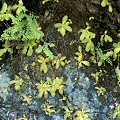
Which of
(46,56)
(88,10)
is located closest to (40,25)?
(46,56)

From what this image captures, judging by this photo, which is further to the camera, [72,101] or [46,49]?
[72,101]

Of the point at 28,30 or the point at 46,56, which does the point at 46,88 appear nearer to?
the point at 46,56

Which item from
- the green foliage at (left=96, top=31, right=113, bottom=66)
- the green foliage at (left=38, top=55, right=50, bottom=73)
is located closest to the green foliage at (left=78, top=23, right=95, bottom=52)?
the green foliage at (left=96, top=31, right=113, bottom=66)

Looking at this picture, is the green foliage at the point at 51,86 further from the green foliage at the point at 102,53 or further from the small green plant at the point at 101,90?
the green foliage at the point at 102,53

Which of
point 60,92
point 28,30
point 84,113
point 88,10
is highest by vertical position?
point 88,10

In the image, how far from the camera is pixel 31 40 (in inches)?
148

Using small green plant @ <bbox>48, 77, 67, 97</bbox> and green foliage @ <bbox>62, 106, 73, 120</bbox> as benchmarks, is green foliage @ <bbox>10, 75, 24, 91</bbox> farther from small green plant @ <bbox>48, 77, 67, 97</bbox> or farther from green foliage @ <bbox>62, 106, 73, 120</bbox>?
green foliage @ <bbox>62, 106, 73, 120</bbox>

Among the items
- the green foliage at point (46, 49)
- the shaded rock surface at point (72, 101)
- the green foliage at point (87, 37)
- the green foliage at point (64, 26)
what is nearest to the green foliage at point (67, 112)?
the shaded rock surface at point (72, 101)

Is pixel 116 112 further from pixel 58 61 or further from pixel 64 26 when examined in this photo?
pixel 64 26

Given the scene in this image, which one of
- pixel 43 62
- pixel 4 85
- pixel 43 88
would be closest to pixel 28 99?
pixel 43 88

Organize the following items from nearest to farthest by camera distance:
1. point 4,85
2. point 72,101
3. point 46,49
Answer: point 46,49
point 72,101
point 4,85

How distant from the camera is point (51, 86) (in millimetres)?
3664

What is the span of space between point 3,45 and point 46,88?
83 centimetres

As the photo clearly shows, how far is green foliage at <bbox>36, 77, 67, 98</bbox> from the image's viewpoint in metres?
3.64
